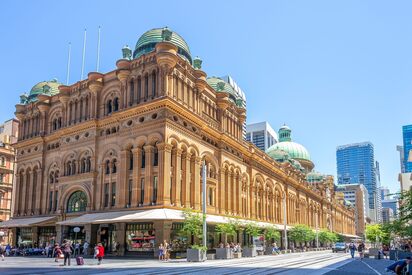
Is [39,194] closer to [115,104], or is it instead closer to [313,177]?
[115,104]

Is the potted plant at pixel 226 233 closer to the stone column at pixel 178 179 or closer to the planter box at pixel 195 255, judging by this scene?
the planter box at pixel 195 255

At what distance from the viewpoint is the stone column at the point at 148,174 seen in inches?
1817

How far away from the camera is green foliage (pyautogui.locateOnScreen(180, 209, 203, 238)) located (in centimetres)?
4334

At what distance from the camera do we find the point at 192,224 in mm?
43438

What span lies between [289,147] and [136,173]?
82.1 metres

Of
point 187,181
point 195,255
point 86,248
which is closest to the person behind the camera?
point 195,255

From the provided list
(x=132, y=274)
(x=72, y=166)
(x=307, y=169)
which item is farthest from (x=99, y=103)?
(x=307, y=169)

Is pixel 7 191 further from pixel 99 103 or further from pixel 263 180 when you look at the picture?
pixel 263 180

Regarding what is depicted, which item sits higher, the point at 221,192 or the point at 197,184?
the point at 197,184

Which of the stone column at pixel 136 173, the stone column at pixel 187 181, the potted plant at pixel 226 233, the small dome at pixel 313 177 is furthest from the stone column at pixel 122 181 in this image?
the small dome at pixel 313 177

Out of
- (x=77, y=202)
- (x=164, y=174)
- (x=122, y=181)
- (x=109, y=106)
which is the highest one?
(x=109, y=106)

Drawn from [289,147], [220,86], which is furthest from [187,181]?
[289,147]

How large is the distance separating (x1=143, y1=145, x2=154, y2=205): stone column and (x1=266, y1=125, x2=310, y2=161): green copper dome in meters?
74.9

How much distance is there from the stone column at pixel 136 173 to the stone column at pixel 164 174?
3.11 metres
